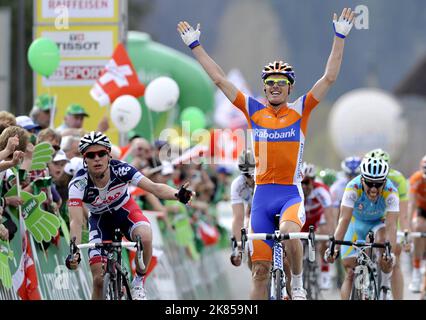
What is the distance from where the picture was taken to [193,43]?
1315 centimetres

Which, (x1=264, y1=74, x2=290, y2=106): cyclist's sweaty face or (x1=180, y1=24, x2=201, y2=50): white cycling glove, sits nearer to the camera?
(x1=264, y1=74, x2=290, y2=106): cyclist's sweaty face

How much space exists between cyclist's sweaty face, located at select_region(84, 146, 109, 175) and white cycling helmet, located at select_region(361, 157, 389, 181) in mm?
2880

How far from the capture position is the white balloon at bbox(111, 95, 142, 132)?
60.9 ft

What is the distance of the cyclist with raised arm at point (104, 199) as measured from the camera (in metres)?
12.3

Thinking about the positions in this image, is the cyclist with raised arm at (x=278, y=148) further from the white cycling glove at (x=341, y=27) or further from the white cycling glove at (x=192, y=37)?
the white cycling glove at (x=192, y=37)

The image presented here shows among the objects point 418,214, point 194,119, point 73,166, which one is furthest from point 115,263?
point 194,119

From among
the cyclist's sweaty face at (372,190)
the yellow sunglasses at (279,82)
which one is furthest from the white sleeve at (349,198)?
the yellow sunglasses at (279,82)

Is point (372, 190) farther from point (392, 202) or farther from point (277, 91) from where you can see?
point (277, 91)

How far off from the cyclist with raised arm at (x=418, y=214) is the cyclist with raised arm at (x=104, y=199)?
7101 millimetres

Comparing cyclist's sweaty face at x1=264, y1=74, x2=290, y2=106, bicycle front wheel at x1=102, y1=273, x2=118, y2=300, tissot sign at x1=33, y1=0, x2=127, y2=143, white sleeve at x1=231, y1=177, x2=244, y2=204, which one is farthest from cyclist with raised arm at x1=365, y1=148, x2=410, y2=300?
tissot sign at x1=33, y1=0, x2=127, y2=143

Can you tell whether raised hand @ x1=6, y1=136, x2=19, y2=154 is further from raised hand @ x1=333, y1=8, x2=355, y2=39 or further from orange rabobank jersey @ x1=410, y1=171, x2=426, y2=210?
orange rabobank jersey @ x1=410, y1=171, x2=426, y2=210

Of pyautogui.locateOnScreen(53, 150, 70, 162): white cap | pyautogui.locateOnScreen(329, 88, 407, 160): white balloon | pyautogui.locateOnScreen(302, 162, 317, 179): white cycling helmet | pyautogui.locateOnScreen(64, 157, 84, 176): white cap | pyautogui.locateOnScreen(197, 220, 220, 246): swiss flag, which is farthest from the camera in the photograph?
pyautogui.locateOnScreen(329, 88, 407, 160): white balloon

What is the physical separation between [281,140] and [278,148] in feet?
0.25

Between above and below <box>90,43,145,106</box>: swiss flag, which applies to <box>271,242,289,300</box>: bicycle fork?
below
